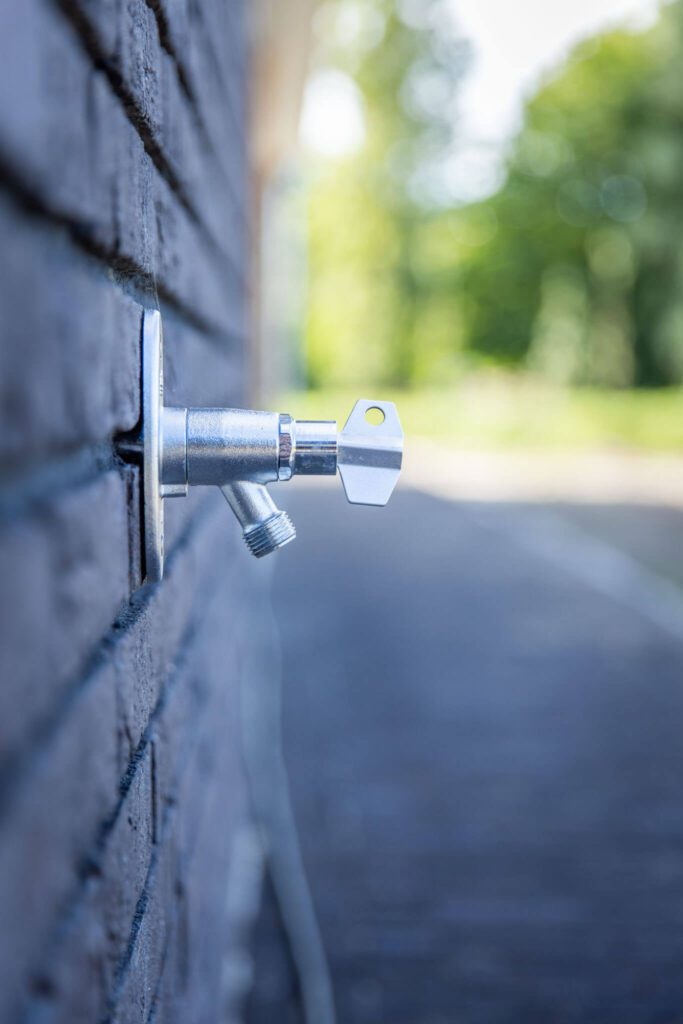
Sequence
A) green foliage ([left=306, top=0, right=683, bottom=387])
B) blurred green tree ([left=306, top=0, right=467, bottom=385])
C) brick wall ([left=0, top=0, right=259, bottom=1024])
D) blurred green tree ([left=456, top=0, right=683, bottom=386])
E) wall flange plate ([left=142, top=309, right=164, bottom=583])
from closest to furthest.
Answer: brick wall ([left=0, top=0, right=259, bottom=1024]), wall flange plate ([left=142, top=309, right=164, bottom=583]), blurred green tree ([left=456, top=0, right=683, bottom=386]), green foliage ([left=306, top=0, right=683, bottom=387]), blurred green tree ([left=306, top=0, right=467, bottom=385])

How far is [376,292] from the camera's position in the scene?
28.3 meters

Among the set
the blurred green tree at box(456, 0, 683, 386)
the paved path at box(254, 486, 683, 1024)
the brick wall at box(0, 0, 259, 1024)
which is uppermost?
the blurred green tree at box(456, 0, 683, 386)

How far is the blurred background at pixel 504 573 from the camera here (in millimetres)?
2883

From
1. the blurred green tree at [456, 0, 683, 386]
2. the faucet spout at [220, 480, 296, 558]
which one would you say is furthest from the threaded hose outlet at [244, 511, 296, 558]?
the blurred green tree at [456, 0, 683, 386]

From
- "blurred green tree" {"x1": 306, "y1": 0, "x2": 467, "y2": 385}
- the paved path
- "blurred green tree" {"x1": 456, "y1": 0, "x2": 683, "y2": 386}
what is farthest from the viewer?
"blurred green tree" {"x1": 306, "y1": 0, "x2": 467, "y2": 385}

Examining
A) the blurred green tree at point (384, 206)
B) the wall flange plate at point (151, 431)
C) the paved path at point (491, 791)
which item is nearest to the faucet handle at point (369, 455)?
the wall flange plate at point (151, 431)

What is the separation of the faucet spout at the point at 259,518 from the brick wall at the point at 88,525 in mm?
106

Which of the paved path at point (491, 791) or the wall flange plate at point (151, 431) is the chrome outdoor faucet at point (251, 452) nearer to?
the wall flange plate at point (151, 431)

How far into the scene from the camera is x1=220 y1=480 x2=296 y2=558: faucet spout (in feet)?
3.06

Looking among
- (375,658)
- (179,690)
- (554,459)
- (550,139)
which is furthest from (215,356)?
(550,139)

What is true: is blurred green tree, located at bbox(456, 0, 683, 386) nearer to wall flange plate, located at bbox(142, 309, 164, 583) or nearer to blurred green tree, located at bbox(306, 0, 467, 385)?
blurred green tree, located at bbox(306, 0, 467, 385)

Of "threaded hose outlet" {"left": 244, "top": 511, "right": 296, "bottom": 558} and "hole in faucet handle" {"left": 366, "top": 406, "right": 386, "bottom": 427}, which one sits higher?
"hole in faucet handle" {"left": 366, "top": 406, "right": 386, "bottom": 427}

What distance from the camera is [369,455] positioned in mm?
858

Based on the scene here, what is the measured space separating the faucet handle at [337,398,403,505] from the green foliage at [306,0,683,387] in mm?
22510
